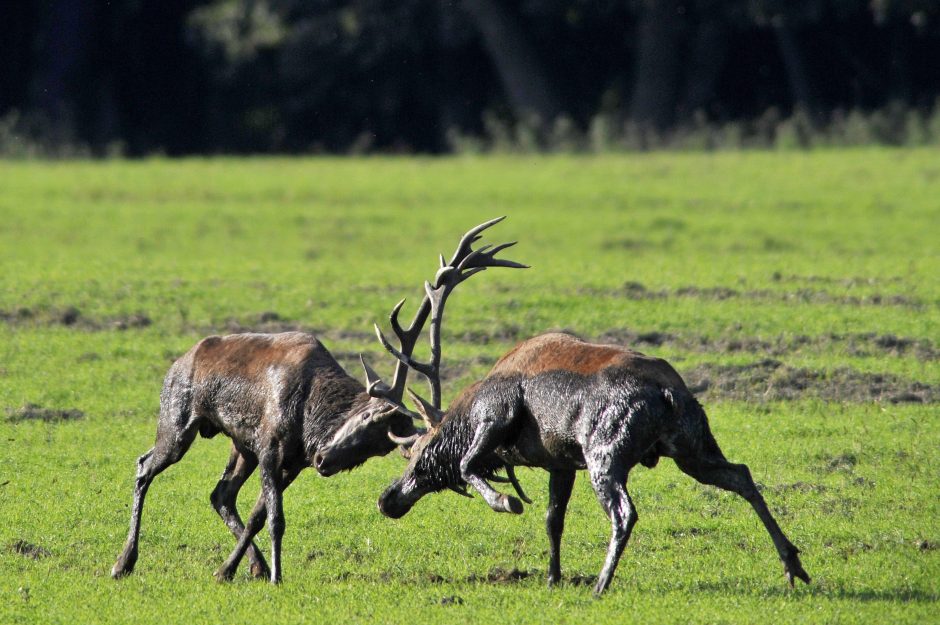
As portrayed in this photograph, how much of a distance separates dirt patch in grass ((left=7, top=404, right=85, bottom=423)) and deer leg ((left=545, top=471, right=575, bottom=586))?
5381 mm

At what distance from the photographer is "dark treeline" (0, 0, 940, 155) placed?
1515 inches

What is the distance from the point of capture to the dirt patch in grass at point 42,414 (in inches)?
514

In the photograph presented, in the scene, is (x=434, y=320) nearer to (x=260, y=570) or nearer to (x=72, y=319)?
(x=260, y=570)

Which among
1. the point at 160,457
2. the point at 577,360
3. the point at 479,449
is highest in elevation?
the point at 577,360

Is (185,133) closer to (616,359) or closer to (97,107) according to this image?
(97,107)

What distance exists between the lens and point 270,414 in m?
9.49

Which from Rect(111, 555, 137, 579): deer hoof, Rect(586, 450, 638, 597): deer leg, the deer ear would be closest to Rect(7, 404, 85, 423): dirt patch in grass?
Rect(111, 555, 137, 579): deer hoof

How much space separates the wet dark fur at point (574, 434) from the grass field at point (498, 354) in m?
0.54

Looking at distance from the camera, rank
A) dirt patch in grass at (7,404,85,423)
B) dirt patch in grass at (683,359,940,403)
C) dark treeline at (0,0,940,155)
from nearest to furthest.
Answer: dirt patch in grass at (7,404,85,423) → dirt patch in grass at (683,359,940,403) → dark treeline at (0,0,940,155)

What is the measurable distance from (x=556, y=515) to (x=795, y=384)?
492 centimetres

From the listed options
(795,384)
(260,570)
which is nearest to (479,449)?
(260,570)

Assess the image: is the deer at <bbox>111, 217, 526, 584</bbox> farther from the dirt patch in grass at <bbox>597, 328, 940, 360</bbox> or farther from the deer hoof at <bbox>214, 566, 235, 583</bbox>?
the dirt patch in grass at <bbox>597, 328, 940, 360</bbox>

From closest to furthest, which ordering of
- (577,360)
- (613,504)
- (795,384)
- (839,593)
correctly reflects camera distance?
(613,504) < (839,593) < (577,360) < (795,384)

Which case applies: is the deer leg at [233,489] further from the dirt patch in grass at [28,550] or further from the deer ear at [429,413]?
the deer ear at [429,413]
